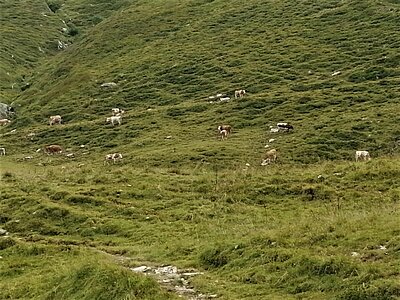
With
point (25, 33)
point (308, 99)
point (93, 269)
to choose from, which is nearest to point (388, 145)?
point (308, 99)

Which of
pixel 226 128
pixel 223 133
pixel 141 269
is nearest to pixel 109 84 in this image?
pixel 226 128

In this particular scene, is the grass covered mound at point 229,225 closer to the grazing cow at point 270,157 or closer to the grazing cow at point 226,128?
the grazing cow at point 270,157

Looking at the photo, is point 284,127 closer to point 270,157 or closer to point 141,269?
point 270,157

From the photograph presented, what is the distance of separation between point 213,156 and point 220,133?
6191 millimetres

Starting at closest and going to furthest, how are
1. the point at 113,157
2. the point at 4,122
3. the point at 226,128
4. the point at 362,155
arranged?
1. the point at 362,155
2. the point at 113,157
3. the point at 226,128
4. the point at 4,122

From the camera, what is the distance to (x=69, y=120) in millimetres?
59219

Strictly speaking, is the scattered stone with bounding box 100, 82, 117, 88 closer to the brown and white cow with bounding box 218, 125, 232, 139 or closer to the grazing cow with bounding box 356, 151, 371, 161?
the brown and white cow with bounding box 218, 125, 232, 139

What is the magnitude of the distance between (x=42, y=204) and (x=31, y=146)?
2862 centimetres

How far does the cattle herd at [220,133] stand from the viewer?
1374 inches

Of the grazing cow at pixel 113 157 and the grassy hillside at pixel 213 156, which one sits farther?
the grazing cow at pixel 113 157

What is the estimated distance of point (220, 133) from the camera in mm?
44875

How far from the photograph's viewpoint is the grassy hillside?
49.6ft

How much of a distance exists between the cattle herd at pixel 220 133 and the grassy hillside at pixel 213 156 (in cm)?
67

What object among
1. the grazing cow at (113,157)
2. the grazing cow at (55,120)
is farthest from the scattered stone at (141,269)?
the grazing cow at (55,120)
